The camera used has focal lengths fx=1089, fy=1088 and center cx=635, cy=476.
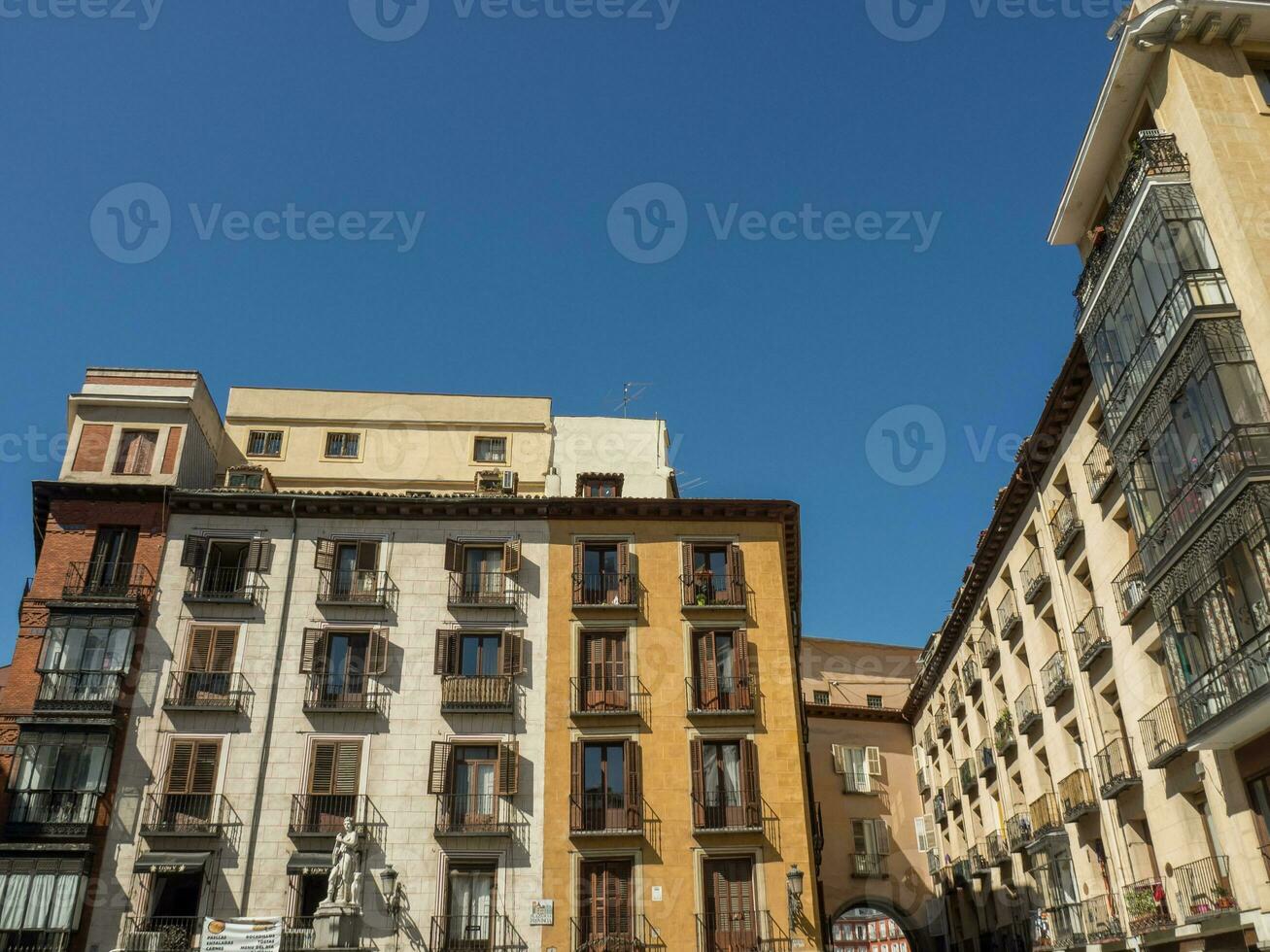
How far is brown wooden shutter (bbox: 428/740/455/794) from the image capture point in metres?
32.2

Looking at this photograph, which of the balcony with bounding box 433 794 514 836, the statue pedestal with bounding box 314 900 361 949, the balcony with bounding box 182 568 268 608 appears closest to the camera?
the statue pedestal with bounding box 314 900 361 949

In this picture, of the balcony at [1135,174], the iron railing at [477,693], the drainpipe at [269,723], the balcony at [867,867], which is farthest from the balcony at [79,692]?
the balcony at [867,867]

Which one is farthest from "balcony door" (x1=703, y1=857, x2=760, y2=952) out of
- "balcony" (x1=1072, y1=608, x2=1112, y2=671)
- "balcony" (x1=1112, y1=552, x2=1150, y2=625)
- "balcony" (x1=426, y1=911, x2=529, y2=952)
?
"balcony" (x1=1112, y1=552, x2=1150, y2=625)

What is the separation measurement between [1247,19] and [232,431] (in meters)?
36.7

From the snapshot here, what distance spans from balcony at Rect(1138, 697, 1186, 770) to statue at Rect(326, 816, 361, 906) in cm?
2059

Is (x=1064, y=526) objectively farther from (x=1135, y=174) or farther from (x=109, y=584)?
(x=109, y=584)

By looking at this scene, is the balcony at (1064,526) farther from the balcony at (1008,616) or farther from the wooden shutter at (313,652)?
the wooden shutter at (313,652)

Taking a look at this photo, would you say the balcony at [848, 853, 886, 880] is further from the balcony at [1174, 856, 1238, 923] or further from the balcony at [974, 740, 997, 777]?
the balcony at [1174, 856, 1238, 923]

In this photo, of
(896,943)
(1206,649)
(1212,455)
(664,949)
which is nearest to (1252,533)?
(1212,455)

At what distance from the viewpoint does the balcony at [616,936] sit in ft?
100

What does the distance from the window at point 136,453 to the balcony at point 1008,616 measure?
98.8 feet

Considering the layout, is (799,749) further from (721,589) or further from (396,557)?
(396,557)

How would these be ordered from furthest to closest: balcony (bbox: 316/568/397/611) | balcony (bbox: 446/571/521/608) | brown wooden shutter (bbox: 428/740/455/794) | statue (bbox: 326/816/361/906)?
balcony (bbox: 446/571/521/608) → balcony (bbox: 316/568/397/611) → brown wooden shutter (bbox: 428/740/455/794) → statue (bbox: 326/816/361/906)

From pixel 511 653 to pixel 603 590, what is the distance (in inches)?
151
